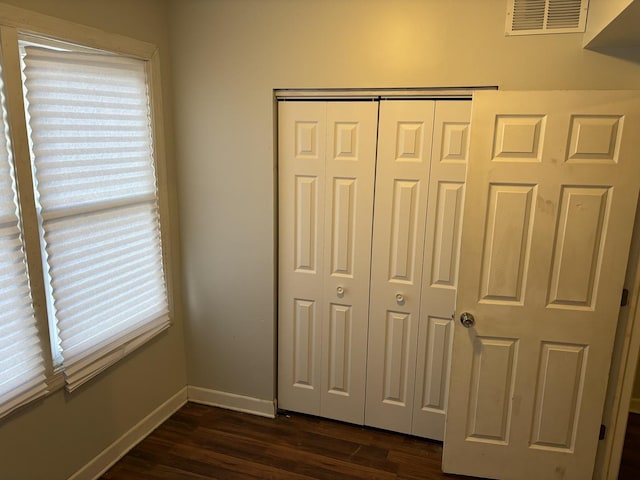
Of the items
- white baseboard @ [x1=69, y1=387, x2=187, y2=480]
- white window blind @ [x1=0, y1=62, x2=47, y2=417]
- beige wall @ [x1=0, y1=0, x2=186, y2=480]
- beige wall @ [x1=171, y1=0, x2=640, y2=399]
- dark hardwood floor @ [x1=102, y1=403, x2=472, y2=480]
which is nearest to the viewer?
white window blind @ [x1=0, y1=62, x2=47, y2=417]

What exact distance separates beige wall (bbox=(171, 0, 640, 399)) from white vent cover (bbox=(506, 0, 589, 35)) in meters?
0.04

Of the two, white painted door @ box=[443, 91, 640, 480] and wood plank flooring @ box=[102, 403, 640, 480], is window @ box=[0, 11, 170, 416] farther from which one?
white painted door @ box=[443, 91, 640, 480]

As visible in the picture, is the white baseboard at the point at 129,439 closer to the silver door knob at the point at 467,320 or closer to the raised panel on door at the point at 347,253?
the raised panel on door at the point at 347,253

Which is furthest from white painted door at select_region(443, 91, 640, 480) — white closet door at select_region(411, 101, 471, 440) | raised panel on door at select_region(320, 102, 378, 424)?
raised panel on door at select_region(320, 102, 378, 424)

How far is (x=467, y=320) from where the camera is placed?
2.23 metres

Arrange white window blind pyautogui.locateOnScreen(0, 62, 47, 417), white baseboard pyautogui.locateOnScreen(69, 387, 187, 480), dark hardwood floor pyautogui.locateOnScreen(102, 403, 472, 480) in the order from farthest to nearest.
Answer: dark hardwood floor pyautogui.locateOnScreen(102, 403, 472, 480) < white baseboard pyautogui.locateOnScreen(69, 387, 187, 480) < white window blind pyautogui.locateOnScreen(0, 62, 47, 417)

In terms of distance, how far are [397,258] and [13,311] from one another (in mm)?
1834

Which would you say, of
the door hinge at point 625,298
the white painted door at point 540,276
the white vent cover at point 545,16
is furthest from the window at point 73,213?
the door hinge at point 625,298

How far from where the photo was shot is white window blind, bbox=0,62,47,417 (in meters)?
1.81

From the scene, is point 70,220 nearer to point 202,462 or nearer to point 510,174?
point 202,462

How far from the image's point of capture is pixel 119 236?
93.3 inches

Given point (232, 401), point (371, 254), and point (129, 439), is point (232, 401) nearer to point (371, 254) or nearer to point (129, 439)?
point (129, 439)

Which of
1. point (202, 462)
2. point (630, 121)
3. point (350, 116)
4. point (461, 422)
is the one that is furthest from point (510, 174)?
point (202, 462)

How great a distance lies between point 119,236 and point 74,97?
0.70 metres
